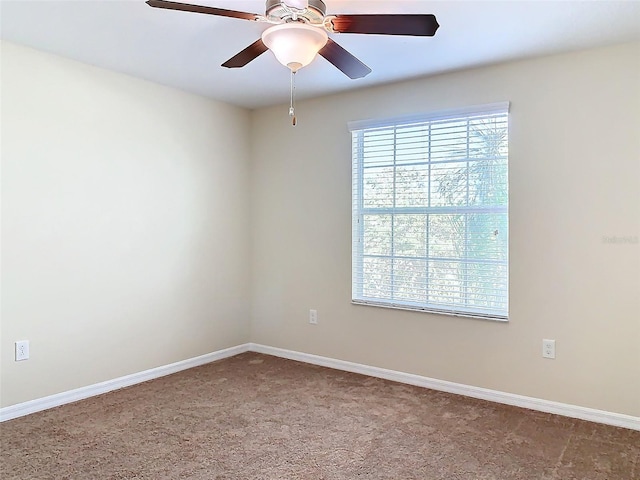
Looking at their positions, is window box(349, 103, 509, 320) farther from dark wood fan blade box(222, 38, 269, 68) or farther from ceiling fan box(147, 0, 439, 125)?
dark wood fan blade box(222, 38, 269, 68)

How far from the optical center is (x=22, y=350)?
2.95 m

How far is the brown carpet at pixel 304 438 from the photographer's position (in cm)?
229

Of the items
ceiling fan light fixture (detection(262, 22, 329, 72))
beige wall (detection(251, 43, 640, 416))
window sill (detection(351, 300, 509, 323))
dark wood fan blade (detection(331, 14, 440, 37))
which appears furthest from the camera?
window sill (detection(351, 300, 509, 323))

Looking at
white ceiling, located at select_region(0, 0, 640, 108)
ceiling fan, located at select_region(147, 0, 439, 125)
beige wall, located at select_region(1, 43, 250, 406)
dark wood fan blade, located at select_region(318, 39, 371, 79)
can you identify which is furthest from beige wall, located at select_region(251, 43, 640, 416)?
ceiling fan, located at select_region(147, 0, 439, 125)

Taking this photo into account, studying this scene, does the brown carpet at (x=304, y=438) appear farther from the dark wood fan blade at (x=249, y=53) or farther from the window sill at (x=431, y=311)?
the dark wood fan blade at (x=249, y=53)

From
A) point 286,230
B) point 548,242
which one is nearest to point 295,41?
point 548,242

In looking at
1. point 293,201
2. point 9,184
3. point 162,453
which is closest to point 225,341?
point 293,201

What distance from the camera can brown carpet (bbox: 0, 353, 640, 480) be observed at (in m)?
2.29

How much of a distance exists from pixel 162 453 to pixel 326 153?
8.52ft

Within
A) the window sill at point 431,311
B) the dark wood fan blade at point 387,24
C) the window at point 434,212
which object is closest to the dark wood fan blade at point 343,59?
the dark wood fan blade at point 387,24

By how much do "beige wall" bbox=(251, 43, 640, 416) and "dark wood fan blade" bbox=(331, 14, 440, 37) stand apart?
60.8 inches

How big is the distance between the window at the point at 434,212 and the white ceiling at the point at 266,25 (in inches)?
17.1

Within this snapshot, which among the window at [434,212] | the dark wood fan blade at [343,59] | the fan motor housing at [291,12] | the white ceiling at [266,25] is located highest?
the white ceiling at [266,25]

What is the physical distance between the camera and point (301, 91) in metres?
3.83
